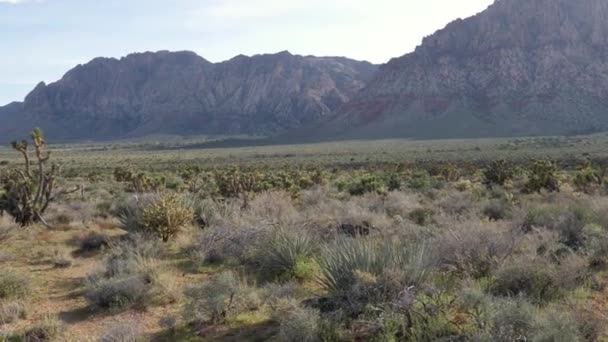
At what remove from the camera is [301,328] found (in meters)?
6.27

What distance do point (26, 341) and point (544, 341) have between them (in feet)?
18.4

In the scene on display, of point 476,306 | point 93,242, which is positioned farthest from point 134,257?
point 476,306

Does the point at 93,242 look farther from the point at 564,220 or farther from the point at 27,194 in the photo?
the point at 564,220

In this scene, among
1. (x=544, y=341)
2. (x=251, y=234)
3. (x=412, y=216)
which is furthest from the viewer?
(x=412, y=216)

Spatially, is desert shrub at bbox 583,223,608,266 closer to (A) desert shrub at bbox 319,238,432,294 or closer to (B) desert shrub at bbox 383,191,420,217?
(A) desert shrub at bbox 319,238,432,294

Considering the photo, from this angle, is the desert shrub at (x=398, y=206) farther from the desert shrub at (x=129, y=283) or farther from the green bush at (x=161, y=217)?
the desert shrub at (x=129, y=283)

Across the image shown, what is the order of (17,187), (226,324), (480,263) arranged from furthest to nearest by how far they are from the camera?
(17,187)
(480,263)
(226,324)

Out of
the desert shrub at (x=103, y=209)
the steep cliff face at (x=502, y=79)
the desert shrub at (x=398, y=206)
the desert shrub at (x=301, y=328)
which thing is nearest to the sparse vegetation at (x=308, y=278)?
the desert shrub at (x=301, y=328)

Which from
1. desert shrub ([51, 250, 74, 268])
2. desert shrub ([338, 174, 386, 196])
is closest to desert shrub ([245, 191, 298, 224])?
desert shrub ([51, 250, 74, 268])

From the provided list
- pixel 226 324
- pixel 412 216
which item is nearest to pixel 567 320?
pixel 226 324

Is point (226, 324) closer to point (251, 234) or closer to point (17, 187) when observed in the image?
point (251, 234)

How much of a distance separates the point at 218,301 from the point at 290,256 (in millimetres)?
2277

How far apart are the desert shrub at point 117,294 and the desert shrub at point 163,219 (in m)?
4.10

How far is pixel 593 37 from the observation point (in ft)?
443
